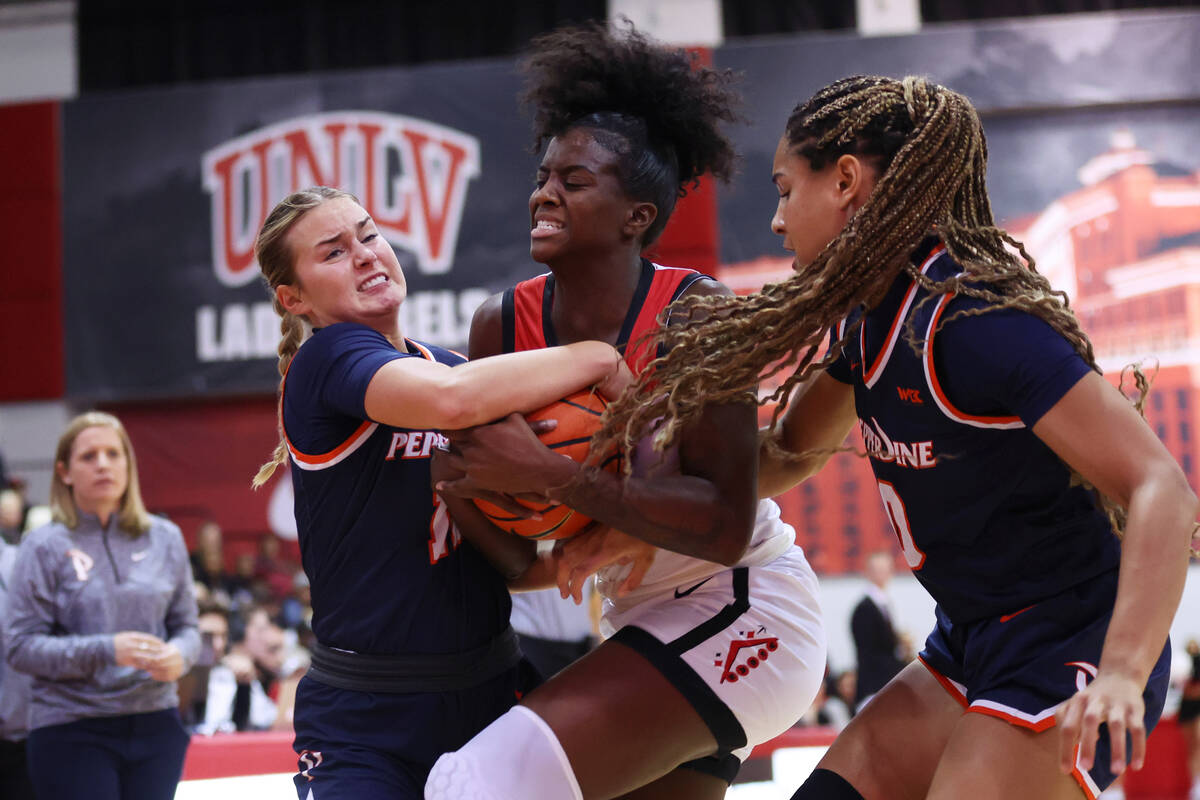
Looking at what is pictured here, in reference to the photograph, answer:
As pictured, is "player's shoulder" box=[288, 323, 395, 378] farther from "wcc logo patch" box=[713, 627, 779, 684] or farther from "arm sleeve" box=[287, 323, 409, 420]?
"wcc logo patch" box=[713, 627, 779, 684]

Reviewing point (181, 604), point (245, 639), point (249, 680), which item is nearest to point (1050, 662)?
point (181, 604)

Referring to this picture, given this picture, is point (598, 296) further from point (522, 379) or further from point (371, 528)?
point (371, 528)

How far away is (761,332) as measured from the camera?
2.16 m

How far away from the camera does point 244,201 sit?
9.88 meters

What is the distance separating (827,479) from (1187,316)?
2896mm

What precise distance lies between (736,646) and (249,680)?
561cm

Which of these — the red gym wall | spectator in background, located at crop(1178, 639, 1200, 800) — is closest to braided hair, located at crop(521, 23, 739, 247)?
spectator in background, located at crop(1178, 639, 1200, 800)

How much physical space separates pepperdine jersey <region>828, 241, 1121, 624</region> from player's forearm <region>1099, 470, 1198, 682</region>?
0.70 ft

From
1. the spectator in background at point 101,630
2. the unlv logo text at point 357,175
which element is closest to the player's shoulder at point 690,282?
the spectator in background at point 101,630

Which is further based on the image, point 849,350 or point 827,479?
point 827,479

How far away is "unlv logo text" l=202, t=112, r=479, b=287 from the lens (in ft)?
31.4

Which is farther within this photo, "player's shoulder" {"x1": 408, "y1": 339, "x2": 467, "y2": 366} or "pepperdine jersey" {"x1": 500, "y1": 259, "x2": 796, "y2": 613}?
"player's shoulder" {"x1": 408, "y1": 339, "x2": 467, "y2": 366}

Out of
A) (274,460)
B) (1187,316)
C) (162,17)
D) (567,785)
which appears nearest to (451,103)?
(162,17)

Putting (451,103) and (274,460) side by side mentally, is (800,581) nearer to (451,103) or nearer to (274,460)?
(274,460)
